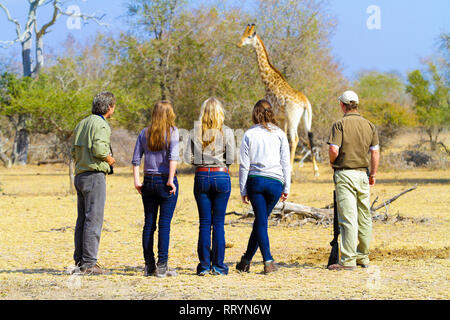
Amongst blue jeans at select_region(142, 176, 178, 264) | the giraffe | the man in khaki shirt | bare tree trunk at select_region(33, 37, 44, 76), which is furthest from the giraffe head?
bare tree trunk at select_region(33, 37, 44, 76)

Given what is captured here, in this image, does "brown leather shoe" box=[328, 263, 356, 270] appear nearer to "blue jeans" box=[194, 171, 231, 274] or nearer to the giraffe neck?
"blue jeans" box=[194, 171, 231, 274]

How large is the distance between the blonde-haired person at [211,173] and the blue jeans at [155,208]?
12.3 inches

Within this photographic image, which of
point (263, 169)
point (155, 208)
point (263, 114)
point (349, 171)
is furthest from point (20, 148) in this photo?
point (349, 171)

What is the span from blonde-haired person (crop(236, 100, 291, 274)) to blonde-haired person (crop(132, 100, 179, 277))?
2.42ft

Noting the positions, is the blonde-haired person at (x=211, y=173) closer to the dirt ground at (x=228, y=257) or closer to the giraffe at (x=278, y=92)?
the dirt ground at (x=228, y=257)

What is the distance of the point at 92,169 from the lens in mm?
6258

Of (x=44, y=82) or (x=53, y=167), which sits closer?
(x=44, y=82)

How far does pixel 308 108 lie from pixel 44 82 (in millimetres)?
9389

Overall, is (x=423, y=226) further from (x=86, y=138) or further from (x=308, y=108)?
(x=308, y=108)

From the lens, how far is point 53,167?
29609 millimetres

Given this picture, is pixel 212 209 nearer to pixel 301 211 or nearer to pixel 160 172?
pixel 160 172
